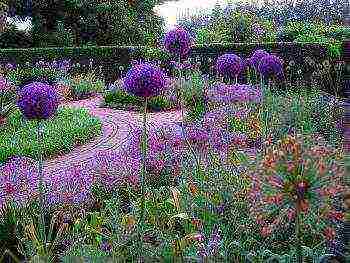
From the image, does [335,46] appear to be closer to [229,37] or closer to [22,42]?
[229,37]

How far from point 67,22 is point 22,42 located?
1671 mm

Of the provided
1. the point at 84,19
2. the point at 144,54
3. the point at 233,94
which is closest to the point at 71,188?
the point at 233,94

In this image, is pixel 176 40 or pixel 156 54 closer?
pixel 176 40

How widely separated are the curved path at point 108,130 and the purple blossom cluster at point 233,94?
0.64m

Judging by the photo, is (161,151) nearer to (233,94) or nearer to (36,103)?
(36,103)

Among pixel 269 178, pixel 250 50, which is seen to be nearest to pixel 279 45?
pixel 250 50

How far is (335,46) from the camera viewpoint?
14055mm

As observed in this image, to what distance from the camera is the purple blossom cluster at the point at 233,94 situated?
9.34 meters

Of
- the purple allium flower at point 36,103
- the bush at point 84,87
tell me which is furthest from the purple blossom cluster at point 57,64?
the purple allium flower at point 36,103

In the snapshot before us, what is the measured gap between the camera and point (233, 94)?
31.5 ft

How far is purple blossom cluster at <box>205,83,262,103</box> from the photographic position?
30.6ft

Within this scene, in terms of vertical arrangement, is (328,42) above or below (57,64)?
above

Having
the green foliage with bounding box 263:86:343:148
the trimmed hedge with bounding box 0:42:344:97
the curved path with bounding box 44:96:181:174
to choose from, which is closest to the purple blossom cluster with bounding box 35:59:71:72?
the trimmed hedge with bounding box 0:42:344:97

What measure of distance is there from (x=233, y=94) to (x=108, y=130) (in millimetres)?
1996
